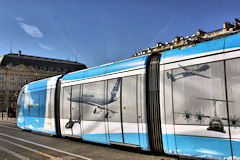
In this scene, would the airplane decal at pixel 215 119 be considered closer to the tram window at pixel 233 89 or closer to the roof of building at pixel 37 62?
the tram window at pixel 233 89

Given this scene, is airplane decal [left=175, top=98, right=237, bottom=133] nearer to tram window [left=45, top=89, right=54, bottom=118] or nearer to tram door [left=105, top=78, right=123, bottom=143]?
tram door [left=105, top=78, right=123, bottom=143]

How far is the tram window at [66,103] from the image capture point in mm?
10727

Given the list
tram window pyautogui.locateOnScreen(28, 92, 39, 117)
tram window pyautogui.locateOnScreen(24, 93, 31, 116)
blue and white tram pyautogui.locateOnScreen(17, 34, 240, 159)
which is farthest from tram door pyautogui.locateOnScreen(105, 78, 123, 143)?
tram window pyautogui.locateOnScreen(24, 93, 31, 116)

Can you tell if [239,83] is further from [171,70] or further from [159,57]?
[159,57]

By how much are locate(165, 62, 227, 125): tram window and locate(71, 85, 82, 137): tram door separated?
503 cm

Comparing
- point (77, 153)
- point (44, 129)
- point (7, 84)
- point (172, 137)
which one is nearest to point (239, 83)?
point (172, 137)

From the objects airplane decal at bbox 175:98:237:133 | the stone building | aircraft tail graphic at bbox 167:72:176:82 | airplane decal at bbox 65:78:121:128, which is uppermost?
the stone building

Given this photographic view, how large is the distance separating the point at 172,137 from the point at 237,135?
179 cm

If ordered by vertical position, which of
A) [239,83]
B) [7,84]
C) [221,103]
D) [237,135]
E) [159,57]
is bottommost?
[237,135]

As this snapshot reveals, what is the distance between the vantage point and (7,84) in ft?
272

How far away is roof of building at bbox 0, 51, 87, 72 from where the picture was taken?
85.6 metres

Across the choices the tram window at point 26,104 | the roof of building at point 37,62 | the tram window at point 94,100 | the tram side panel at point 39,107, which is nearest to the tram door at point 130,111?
the tram window at point 94,100

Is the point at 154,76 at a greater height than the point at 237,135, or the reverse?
the point at 154,76

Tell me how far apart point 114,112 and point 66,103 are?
3.73m
